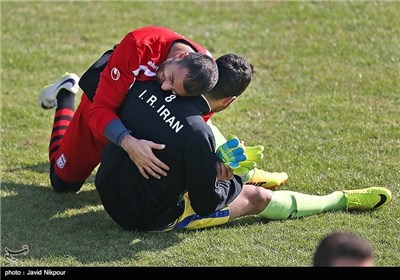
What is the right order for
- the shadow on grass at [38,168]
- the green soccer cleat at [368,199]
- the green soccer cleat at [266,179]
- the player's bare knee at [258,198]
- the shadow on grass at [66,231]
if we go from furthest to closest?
the shadow on grass at [38,168] → the green soccer cleat at [266,179] → the green soccer cleat at [368,199] → the player's bare knee at [258,198] → the shadow on grass at [66,231]

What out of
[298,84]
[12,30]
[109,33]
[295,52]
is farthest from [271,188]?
[12,30]

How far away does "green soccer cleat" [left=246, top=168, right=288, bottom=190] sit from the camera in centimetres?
642

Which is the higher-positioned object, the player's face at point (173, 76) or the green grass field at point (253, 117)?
the player's face at point (173, 76)

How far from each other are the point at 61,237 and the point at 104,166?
0.53 meters

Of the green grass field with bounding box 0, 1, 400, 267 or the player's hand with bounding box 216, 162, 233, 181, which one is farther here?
the green grass field with bounding box 0, 1, 400, 267

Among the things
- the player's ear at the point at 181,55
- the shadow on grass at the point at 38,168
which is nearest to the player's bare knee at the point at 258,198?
the player's ear at the point at 181,55

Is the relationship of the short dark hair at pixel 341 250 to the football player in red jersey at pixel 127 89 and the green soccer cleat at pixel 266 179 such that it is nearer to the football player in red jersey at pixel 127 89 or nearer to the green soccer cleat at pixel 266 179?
the football player in red jersey at pixel 127 89

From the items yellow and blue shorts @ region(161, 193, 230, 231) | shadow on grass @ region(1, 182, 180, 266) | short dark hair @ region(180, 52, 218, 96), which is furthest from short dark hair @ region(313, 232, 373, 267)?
yellow and blue shorts @ region(161, 193, 230, 231)

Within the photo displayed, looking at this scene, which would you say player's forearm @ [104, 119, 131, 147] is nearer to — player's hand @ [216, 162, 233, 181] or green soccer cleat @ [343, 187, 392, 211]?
player's hand @ [216, 162, 233, 181]

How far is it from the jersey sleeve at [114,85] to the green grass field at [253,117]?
29.4 inches

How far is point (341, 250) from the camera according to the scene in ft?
11.8

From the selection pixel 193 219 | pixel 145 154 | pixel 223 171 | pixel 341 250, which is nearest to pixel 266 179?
pixel 193 219

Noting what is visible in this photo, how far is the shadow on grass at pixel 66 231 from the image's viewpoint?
217 inches

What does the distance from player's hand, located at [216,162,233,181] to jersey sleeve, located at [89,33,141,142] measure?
2.26ft
